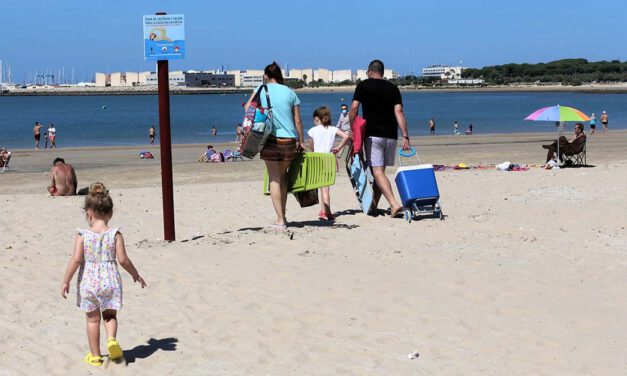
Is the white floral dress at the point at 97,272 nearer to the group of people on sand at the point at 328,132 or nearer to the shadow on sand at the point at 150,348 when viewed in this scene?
the shadow on sand at the point at 150,348

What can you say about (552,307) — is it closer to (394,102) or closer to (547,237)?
(547,237)

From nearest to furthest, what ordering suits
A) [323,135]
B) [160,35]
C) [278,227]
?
[160,35]
[278,227]
[323,135]

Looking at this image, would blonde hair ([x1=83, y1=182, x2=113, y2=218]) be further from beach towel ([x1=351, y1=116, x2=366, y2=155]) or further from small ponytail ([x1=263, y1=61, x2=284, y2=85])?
beach towel ([x1=351, y1=116, x2=366, y2=155])

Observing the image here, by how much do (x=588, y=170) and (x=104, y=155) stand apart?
19540mm

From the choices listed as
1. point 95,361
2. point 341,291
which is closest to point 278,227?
point 341,291

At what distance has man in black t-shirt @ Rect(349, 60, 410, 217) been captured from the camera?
9938 millimetres

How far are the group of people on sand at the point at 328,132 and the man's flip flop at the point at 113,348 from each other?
146 inches

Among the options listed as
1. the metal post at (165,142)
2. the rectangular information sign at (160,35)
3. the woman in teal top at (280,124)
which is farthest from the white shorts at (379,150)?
the rectangular information sign at (160,35)

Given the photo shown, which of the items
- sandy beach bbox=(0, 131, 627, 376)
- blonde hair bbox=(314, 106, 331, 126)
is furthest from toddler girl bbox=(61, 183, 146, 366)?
blonde hair bbox=(314, 106, 331, 126)

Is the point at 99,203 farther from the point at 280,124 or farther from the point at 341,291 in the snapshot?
the point at 280,124

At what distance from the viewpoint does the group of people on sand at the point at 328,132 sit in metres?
8.74

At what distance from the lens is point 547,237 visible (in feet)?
29.7

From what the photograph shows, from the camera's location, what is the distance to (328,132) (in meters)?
10.4

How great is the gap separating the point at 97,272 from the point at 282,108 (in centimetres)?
383
